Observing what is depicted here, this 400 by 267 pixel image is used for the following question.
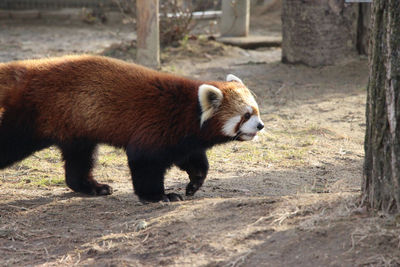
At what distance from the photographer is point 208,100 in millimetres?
4578

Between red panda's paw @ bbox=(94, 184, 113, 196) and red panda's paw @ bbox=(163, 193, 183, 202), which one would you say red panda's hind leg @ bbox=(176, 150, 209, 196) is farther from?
red panda's paw @ bbox=(94, 184, 113, 196)

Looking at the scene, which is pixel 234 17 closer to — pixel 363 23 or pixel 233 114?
pixel 363 23

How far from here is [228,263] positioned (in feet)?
10.3

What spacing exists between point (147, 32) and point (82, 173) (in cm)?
425

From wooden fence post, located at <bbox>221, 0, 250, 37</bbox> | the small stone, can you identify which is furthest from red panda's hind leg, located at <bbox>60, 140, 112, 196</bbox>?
wooden fence post, located at <bbox>221, 0, 250, 37</bbox>

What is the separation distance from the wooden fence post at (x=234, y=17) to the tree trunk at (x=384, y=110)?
320 inches

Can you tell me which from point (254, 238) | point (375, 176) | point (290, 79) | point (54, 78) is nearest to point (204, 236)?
point (254, 238)

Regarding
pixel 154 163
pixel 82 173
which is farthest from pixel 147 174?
pixel 82 173

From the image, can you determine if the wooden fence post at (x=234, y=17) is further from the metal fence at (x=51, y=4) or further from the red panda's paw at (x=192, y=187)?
the red panda's paw at (x=192, y=187)

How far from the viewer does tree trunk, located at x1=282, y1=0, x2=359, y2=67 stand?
8914 mm

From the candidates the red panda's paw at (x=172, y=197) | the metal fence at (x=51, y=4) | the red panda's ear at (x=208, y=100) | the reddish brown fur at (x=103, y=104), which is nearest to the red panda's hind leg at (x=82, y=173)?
the reddish brown fur at (x=103, y=104)

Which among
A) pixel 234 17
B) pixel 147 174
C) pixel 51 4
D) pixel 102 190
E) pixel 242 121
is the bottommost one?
pixel 102 190

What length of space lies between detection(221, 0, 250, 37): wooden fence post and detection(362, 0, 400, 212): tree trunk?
812 centimetres

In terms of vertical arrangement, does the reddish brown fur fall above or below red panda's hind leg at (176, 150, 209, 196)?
above
